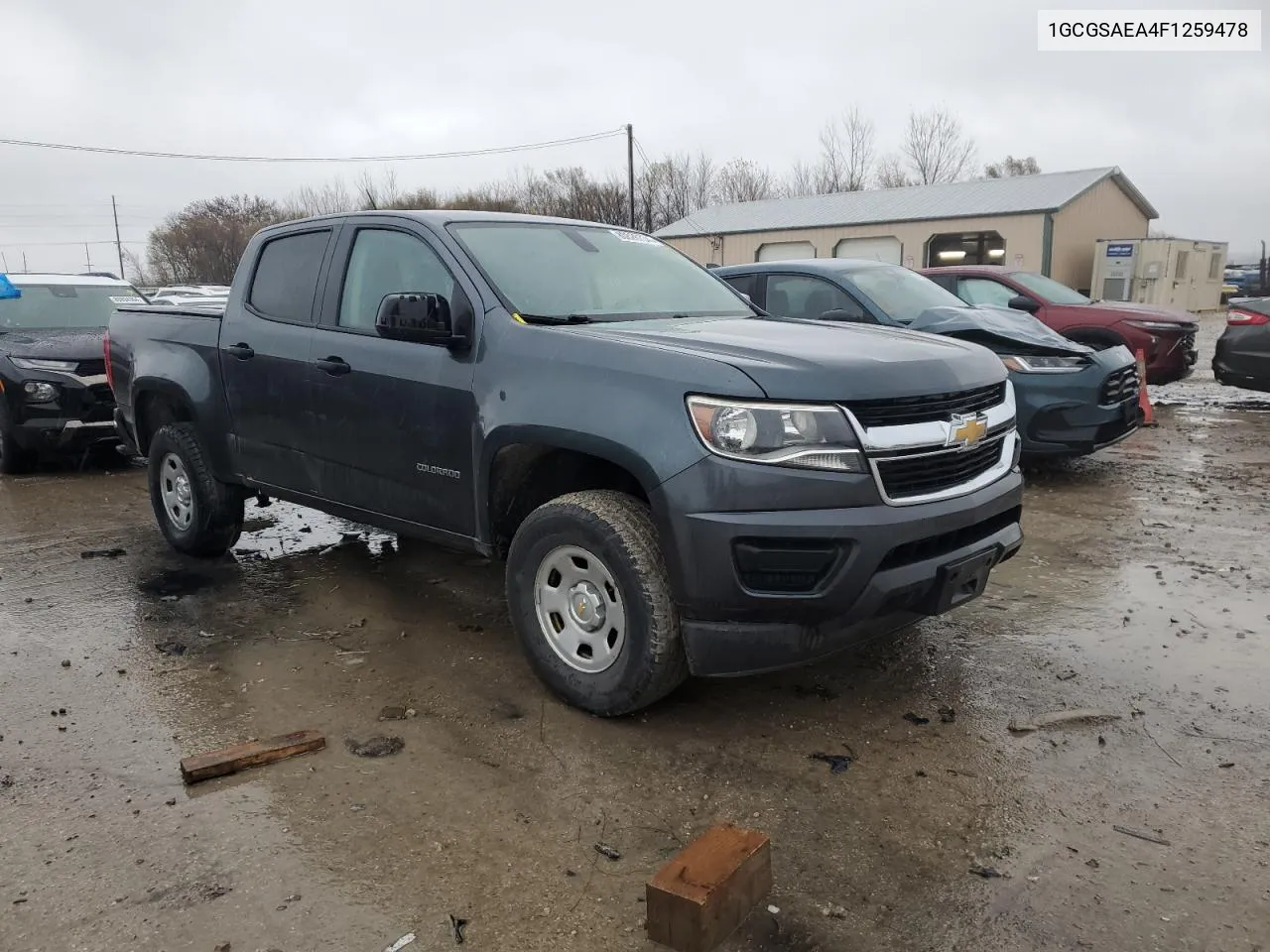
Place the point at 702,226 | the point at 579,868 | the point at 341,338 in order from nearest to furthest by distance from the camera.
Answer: the point at 579,868
the point at 341,338
the point at 702,226

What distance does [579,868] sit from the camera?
2.63m

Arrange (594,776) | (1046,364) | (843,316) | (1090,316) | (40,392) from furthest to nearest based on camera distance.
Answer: (1090,316) < (40,392) < (1046,364) < (843,316) < (594,776)

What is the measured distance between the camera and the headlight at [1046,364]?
22.8 feet

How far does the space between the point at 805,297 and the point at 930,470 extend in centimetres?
444

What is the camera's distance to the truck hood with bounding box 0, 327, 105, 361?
8.20 m

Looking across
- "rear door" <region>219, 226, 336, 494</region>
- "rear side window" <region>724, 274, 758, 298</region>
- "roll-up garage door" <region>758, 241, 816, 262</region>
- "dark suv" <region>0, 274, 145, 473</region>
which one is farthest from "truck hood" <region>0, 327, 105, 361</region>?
"roll-up garage door" <region>758, 241, 816, 262</region>

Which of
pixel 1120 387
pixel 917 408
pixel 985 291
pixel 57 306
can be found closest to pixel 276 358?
pixel 917 408

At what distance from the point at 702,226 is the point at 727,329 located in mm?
32139

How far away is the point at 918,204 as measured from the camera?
29.8 meters

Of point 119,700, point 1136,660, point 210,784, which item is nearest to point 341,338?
point 119,700

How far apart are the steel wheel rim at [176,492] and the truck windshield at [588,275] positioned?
99.1 inches

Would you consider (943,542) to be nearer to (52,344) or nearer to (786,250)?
(52,344)

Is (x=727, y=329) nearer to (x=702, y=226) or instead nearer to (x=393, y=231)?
(x=393, y=231)

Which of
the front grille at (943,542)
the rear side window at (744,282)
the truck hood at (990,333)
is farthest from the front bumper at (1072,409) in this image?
the front grille at (943,542)
